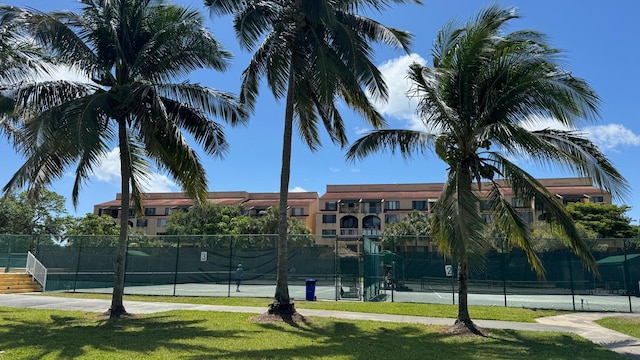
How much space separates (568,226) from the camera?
1071 centimetres

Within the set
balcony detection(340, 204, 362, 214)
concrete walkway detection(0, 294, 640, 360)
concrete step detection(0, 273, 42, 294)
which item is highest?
balcony detection(340, 204, 362, 214)

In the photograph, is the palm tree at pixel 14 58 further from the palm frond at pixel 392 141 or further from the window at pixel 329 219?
the window at pixel 329 219

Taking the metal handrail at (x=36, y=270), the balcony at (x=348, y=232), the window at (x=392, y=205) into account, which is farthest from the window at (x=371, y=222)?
the metal handrail at (x=36, y=270)

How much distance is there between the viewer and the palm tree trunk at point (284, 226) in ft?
42.7

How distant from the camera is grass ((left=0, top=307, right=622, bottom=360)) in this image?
8.81m

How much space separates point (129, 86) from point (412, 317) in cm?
1031

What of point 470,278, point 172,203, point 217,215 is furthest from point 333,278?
point 172,203

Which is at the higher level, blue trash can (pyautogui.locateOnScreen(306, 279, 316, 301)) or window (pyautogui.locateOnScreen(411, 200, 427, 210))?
window (pyautogui.locateOnScreen(411, 200, 427, 210))

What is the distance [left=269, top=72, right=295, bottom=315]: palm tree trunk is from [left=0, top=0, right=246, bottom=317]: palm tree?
144 cm

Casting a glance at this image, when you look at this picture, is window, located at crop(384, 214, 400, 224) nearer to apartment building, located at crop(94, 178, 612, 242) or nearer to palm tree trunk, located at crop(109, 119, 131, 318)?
apartment building, located at crop(94, 178, 612, 242)

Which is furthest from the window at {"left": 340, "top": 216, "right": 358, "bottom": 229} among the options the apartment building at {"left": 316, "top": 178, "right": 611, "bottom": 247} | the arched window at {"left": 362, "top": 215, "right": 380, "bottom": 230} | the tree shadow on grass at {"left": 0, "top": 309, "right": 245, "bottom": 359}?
the tree shadow on grass at {"left": 0, "top": 309, "right": 245, "bottom": 359}

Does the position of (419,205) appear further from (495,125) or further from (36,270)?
(495,125)

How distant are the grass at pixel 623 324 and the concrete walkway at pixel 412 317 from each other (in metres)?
0.29

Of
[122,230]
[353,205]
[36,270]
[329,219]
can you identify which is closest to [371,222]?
[353,205]
